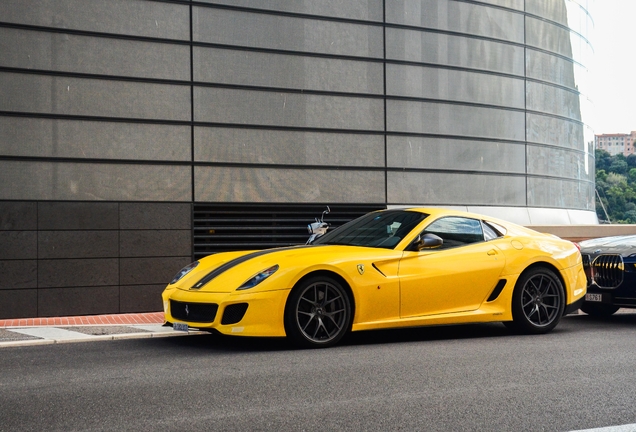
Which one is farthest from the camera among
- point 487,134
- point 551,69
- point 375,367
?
point 551,69

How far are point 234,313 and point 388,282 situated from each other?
1619 mm

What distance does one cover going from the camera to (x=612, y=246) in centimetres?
1079

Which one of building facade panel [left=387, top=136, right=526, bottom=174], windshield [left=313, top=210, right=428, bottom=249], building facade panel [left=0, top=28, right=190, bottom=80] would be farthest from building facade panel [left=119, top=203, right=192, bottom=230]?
building facade panel [left=387, top=136, right=526, bottom=174]

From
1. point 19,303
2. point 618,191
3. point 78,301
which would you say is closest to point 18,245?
point 19,303

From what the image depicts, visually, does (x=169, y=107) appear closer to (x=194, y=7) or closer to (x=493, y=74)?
(x=194, y=7)

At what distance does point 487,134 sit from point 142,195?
691 cm

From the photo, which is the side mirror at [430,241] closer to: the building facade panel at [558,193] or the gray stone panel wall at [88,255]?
the gray stone panel wall at [88,255]

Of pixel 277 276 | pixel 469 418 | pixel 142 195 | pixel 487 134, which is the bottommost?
pixel 469 418

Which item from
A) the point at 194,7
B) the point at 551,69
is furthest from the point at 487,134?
the point at 194,7

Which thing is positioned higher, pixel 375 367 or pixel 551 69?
pixel 551 69

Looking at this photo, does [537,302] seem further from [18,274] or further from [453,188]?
[18,274]

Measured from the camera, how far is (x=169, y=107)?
13031 millimetres

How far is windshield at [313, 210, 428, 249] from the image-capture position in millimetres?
8934

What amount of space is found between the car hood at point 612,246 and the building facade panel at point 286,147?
14.9 ft
